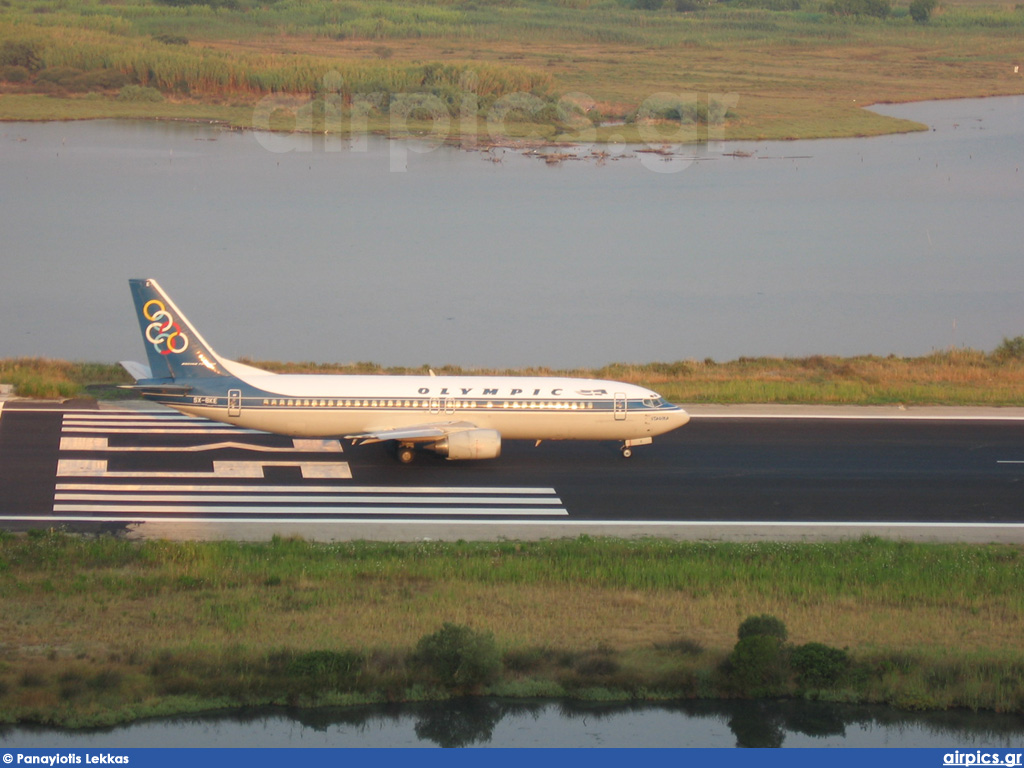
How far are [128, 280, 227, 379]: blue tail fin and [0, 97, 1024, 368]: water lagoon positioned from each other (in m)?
24.3

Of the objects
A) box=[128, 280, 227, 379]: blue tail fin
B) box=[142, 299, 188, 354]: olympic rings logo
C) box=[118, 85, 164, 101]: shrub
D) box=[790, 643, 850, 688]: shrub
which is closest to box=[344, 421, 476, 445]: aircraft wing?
box=[128, 280, 227, 379]: blue tail fin

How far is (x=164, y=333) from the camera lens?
1752 inches

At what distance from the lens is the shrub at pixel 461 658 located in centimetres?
2680

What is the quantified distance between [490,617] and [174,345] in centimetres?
1920

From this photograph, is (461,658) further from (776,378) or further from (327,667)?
(776,378)

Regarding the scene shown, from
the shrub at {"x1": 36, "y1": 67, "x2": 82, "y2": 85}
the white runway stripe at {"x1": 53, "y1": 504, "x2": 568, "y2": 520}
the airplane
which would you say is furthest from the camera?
the shrub at {"x1": 36, "y1": 67, "x2": 82, "y2": 85}

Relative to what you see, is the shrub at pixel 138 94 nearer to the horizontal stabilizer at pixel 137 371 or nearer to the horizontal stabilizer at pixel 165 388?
the horizontal stabilizer at pixel 137 371

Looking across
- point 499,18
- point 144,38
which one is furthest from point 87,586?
point 499,18

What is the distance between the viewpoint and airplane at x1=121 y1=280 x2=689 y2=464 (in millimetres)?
43844

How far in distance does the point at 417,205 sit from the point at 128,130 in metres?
41.1

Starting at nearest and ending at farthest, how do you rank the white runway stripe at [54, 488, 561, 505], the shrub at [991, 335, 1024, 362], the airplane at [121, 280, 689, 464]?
the white runway stripe at [54, 488, 561, 505]
the airplane at [121, 280, 689, 464]
the shrub at [991, 335, 1024, 362]

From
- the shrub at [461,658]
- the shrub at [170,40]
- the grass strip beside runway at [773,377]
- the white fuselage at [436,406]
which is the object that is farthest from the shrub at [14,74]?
the shrub at [461,658]

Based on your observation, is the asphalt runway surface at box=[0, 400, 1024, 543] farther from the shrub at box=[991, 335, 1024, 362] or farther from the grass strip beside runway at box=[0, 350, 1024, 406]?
the shrub at box=[991, 335, 1024, 362]

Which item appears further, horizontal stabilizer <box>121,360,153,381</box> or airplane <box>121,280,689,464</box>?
horizontal stabilizer <box>121,360,153,381</box>
